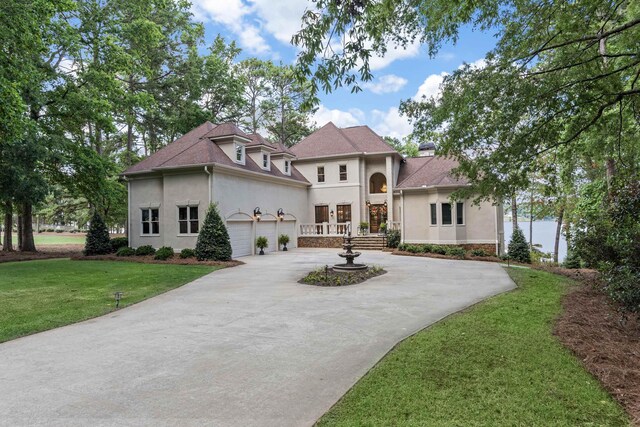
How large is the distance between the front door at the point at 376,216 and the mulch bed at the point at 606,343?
57.5 feet

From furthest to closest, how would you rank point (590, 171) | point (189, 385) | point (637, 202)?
point (590, 171) < point (637, 202) < point (189, 385)

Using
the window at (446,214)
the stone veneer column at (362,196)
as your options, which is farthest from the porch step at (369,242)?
the window at (446,214)

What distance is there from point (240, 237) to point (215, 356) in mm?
14028

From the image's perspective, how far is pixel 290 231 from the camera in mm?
24125

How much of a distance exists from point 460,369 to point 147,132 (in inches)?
1229

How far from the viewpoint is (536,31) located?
25.0 feet

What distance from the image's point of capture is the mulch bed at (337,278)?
10711 mm

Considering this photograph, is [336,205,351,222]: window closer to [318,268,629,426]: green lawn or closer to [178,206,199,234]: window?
[178,206,199,234]: window

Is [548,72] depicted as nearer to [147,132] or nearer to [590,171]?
[590,171]

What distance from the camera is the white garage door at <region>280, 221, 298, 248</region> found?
76.7 feet

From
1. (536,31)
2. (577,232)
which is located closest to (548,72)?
(536,31)

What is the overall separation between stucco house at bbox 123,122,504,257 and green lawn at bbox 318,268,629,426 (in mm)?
8512

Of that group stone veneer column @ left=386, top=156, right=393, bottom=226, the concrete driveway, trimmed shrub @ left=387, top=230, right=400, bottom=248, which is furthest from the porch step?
the concrete driveway

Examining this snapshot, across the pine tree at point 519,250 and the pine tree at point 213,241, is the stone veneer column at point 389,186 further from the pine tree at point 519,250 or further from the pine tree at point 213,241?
the pine tree at point 213,241
